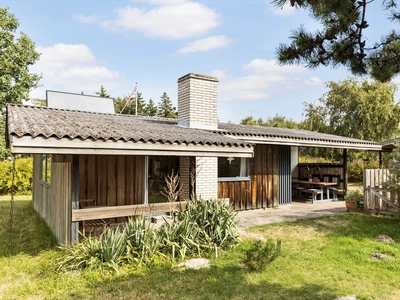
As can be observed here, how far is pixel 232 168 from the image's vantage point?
10.8 m

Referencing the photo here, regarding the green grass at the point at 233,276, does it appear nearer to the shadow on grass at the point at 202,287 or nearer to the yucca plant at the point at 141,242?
the shadow on grass at the point at 202,287

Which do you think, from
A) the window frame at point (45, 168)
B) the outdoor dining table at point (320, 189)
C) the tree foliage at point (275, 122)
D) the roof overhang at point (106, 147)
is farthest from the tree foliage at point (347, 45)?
the tree foliage at point (275, 122)

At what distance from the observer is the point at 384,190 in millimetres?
9172

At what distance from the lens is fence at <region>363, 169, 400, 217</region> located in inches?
361

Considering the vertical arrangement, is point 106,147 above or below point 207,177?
above

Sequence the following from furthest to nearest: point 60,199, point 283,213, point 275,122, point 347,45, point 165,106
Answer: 1. point 165,106
2. point 275,122
3. point 283,213
4. point 60,199
5. point 347,45

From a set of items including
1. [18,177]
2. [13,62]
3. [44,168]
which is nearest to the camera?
[44,168]

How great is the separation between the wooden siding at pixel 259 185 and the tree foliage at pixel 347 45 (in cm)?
678

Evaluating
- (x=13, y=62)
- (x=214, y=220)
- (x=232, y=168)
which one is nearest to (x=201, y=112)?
(x=232, y=168)

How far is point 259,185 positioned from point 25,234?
779 cm

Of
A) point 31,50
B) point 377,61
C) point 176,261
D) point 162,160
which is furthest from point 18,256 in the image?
point 31,50

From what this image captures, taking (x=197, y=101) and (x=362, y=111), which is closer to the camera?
(x=197, y=101)

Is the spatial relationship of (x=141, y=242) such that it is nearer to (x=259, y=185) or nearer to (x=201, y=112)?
(x=201, y=112)

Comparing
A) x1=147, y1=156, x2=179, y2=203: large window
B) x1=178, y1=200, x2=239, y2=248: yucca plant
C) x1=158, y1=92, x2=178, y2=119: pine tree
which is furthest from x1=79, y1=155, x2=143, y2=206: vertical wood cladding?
x1=158, y1=92, x2=178, y2=119: pine tree
